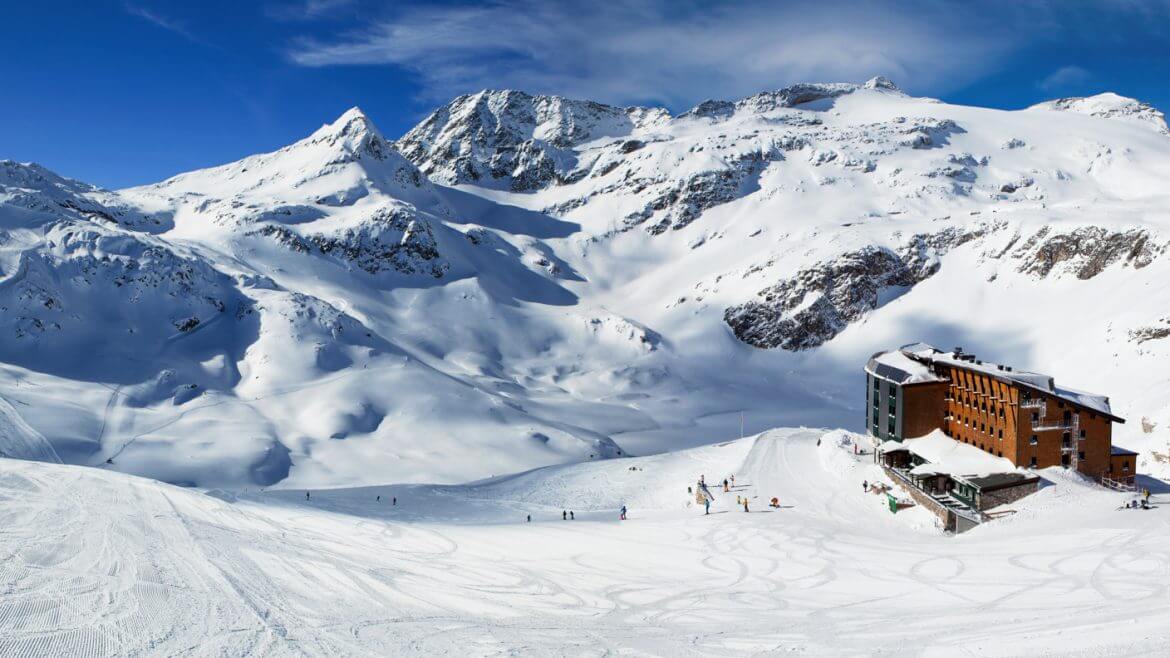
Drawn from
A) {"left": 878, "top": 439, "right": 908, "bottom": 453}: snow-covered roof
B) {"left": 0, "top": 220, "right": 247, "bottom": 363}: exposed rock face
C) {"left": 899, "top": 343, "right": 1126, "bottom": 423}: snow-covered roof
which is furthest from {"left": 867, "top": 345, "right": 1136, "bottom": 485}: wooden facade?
{"left": 0, "top": 220, "right": 247, "bottom": 363}: exposed rock face

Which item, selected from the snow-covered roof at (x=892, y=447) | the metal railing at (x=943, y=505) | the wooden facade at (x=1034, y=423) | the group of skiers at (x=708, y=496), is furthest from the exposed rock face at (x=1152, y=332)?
the group of skiers at (x=708, y=496)

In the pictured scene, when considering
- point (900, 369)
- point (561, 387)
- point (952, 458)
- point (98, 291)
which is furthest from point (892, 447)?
point (98, 291)

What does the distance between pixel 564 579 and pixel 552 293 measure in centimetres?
11557

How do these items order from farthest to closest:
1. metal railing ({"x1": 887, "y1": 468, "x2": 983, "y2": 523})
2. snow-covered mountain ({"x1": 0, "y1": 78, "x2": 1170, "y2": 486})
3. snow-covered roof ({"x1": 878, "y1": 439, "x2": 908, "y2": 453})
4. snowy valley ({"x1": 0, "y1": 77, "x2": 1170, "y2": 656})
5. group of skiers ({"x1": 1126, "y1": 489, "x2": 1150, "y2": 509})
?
snow-covered mountain ({"x1": 0, "y1": 78, "x2": 1170, "y2": 486}) < snow-covered roof ({"x1": 878, "y1": 439, "x2": 908, "y2": 453}) < metal railing ({"x1": 887, "y1": 468, "x2": 983, "y2": 523}) < group of skiers ({"x1": 1126, "y1": 489, "x2": 1150, "y2": 509}) < snowy valley ({"x1": 0, "y1": 77, "x2": 1170, "y2": 656})

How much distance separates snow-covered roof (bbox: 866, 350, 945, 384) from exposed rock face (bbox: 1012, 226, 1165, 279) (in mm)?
65780

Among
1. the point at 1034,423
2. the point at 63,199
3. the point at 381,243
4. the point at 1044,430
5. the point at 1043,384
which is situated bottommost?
the point at 1044,430

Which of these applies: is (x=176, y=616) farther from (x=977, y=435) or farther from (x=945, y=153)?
(x=945, y=153)

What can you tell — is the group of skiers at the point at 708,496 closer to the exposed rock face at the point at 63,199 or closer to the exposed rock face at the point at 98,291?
the exposed rock face at the point at 98,291

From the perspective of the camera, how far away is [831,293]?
405ft

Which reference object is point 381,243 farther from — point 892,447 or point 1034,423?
point 1034,423

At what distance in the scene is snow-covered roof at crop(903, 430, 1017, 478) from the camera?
135 ft

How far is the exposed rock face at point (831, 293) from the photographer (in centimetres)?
12194

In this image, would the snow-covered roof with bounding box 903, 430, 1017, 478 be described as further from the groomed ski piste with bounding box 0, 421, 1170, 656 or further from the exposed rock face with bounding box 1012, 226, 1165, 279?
the exposed rock face with bounding box 1012, 226, 1165, 279

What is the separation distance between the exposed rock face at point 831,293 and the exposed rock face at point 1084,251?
48.9ft
